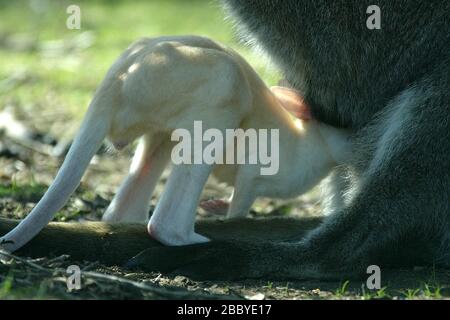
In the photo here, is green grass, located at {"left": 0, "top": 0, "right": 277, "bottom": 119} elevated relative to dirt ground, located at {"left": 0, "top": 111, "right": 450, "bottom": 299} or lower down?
elevated

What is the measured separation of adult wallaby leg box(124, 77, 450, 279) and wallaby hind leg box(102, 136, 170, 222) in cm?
64

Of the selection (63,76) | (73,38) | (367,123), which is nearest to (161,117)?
(367,123)

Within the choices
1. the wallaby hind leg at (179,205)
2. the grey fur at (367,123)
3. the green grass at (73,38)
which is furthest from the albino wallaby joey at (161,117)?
the green grass at (73,38)

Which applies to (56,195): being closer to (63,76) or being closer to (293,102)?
(293,102)

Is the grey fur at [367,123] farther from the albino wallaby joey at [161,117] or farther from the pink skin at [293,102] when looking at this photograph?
the albino wallaby joey at [161,117]

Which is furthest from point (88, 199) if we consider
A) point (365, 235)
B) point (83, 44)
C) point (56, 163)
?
point (83, 44)

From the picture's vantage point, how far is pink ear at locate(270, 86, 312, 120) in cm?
519

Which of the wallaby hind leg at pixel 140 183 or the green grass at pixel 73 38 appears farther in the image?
the green grass at pixel 73 38

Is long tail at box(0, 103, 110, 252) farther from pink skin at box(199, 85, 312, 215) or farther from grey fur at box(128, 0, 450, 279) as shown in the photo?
pink skin at box(199, 85, 312, 215)

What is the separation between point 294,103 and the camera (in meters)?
5.19

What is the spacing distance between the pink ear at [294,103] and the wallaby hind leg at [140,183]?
69cm

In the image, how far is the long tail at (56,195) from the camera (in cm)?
420

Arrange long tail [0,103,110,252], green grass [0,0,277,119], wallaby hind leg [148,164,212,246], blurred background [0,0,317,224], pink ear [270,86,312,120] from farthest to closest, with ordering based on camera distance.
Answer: green grass [0,0,277,119] → blurred background [0,0,317,224] → pink ear [270,86,312,120] → wallaby hind leg [148,164,212,246] → long tail [0,103,110,252]

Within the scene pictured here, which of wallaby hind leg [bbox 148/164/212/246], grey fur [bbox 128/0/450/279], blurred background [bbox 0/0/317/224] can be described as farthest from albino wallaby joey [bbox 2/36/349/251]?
blurred background [bbox 0/0/317/224]
